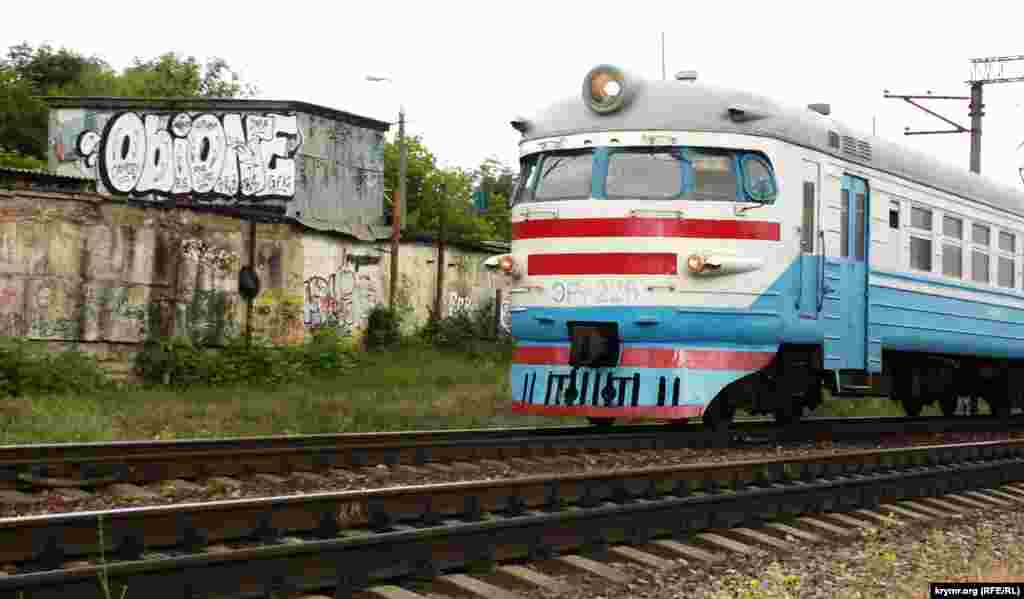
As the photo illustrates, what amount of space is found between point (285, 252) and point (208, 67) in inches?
1973

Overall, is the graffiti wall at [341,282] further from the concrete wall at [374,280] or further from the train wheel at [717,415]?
the train wheel at [717,415]

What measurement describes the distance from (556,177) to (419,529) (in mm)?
6583

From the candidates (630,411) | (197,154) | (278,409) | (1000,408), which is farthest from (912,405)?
(197,154)

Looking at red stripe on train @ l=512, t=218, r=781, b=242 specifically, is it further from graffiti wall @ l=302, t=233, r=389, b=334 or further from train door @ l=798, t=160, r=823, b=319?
graffiti wall @ l=302, t=233, r=389, b=334

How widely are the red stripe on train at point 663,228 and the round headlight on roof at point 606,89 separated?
110 centimetres

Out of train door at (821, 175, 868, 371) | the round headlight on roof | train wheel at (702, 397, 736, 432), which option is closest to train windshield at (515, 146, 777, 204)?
the round headlight on roof

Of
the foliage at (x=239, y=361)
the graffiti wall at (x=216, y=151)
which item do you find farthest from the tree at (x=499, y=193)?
the foliage at (x=239, y=361)

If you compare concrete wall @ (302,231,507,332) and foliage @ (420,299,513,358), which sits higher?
concrete wall @ (302,231,507,332)

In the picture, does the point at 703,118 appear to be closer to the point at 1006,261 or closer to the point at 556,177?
the point at 556,177

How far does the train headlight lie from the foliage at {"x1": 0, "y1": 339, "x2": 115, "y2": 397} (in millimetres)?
9351

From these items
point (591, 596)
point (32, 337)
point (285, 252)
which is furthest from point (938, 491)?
point (285, 252)

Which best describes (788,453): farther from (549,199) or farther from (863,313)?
(549,199)

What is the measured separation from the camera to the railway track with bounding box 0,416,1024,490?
8875 mm

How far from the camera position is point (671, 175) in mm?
12227
